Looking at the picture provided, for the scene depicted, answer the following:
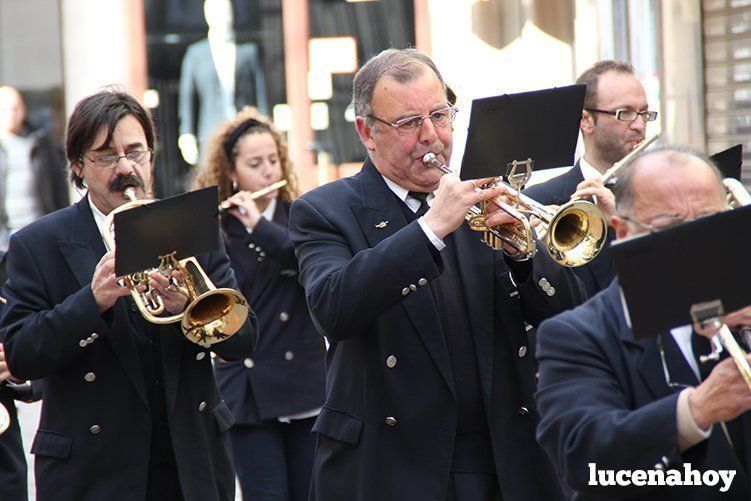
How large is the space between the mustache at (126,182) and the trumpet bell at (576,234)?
1395 mm

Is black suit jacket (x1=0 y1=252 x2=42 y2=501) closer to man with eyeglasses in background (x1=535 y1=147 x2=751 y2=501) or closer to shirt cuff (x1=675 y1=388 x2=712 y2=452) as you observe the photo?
man with eyeglasses in background (x1=535 y1=147 x2=751 y2=501)

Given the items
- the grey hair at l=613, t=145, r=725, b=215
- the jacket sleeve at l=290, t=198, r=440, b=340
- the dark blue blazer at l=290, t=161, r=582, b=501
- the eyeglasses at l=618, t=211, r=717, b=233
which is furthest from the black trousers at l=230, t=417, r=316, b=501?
the eyeglasses at l=618, t=211, r=717, b=233

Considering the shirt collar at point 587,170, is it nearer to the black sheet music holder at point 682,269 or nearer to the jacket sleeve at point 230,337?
the jacket sleeve at point 230,337

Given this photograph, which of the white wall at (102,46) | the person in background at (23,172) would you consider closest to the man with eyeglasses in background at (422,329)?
the white wall at (102,46)

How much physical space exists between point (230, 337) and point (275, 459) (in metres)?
1.44

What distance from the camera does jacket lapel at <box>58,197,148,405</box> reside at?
412 cm

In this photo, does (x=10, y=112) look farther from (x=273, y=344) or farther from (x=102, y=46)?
(x=273, y=344)

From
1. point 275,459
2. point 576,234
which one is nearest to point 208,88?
point 275,459

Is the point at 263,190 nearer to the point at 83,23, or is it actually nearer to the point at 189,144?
the point at 189,144

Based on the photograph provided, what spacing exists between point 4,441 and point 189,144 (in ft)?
29.3

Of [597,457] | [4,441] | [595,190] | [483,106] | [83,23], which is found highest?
[83,23]

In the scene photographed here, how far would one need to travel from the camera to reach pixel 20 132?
13797mm

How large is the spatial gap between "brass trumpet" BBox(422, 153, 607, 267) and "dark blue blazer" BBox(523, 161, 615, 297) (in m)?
0.68

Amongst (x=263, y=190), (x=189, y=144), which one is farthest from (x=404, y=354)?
(x=189, y=144)
